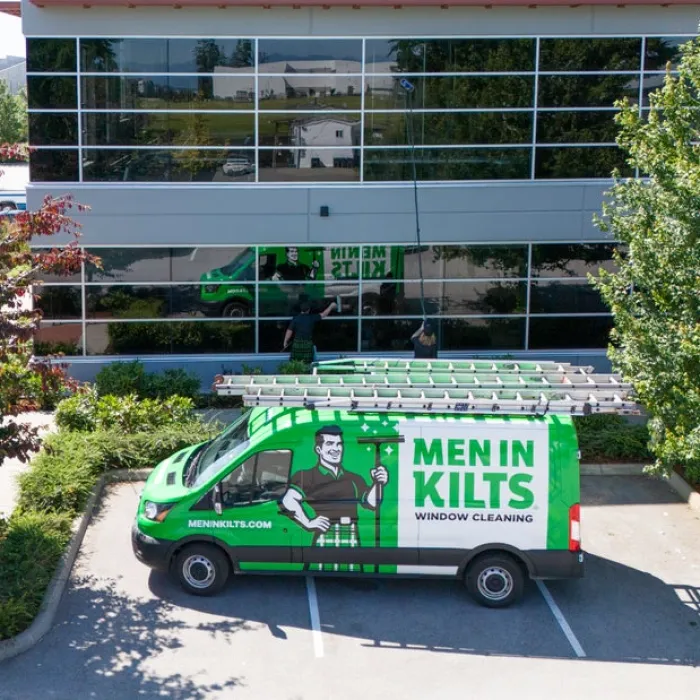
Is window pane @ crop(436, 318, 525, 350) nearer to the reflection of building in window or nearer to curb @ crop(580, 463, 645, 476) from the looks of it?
the reflection of building in window

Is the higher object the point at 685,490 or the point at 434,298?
the point at 434,298

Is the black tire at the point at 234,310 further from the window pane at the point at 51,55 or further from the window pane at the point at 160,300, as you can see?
the window pane at the point at 51,55

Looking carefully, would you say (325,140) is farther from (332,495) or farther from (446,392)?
(332,495)

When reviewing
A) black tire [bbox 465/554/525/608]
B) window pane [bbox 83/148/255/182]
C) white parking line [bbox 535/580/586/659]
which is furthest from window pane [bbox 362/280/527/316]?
black tire [bbox 465/554/525/608]

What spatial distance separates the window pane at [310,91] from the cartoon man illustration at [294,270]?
2.57m

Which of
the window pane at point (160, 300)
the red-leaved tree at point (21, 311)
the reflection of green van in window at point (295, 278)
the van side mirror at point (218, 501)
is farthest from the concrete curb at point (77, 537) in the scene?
the reflection of green van in window at point (295, 278)

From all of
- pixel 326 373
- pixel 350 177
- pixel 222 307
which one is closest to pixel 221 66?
pixel 350 177

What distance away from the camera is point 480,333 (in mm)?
19453

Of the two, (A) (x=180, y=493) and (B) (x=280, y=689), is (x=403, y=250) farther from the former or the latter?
(B) (x=280, y=689)

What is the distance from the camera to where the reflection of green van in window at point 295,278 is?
18812 mm

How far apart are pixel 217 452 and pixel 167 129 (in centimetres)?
887

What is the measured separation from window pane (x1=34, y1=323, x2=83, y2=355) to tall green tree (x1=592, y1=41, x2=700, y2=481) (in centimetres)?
978

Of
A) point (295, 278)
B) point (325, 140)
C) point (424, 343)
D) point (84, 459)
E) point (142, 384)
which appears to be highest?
point (325, 140)

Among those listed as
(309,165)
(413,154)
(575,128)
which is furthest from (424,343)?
(575,128)
